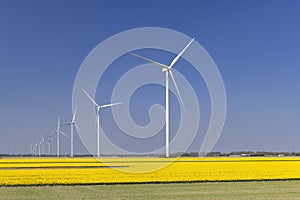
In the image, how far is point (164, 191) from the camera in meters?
31.8

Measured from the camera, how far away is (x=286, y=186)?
1407 inches

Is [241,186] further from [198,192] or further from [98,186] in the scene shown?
[98,186]

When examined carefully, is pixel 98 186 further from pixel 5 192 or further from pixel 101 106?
pixel 101 106

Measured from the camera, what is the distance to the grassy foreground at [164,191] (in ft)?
95.0

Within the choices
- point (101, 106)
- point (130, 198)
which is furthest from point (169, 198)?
point (101, 106)

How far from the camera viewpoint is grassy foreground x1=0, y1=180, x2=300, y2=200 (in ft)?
95.0

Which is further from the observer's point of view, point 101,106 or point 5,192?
point 101,106

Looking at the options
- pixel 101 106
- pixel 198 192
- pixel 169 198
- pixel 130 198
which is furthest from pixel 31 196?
pixel 101 106

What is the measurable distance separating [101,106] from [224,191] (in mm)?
68438

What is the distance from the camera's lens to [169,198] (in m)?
28.0

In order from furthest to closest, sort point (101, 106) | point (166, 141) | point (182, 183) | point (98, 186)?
point (101, 106)
point (166, 141)
point (182, 183)
point (98, 186)

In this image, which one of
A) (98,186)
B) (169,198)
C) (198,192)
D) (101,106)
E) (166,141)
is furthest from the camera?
(101,106)

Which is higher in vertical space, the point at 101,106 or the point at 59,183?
the point at 101,106

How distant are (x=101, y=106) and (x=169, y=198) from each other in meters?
71.6
